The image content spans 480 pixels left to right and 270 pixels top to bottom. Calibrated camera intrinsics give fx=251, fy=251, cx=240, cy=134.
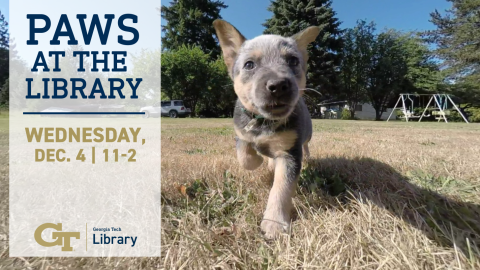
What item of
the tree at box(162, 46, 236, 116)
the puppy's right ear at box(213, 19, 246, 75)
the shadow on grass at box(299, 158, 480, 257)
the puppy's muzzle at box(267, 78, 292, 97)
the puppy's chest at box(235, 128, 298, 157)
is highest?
the tree at box(162, 46, 236, 116)

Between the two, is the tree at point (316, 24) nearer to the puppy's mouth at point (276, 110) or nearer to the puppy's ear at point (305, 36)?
the puppy's ear at point (305, 36)

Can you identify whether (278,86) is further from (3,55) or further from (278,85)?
(3,55)

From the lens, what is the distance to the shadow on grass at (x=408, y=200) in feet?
5.19

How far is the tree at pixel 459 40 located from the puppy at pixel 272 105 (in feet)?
118

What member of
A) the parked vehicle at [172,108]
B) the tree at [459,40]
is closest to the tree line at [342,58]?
the tree at [459,40]

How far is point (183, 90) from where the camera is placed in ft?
111

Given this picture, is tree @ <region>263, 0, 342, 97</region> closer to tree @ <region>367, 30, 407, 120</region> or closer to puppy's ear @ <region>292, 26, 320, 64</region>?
tree @ <region>367, 30, 407, 120</region>

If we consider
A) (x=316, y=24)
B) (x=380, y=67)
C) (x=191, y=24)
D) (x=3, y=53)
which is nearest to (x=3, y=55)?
(x=3, y=53)

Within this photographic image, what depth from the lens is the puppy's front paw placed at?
1751mm

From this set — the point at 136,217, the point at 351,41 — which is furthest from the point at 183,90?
the point at 136,217

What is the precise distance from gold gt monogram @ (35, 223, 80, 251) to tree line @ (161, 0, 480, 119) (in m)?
25.1

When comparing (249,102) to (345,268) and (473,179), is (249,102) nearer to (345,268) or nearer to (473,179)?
(345,268)

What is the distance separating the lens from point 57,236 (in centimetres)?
170

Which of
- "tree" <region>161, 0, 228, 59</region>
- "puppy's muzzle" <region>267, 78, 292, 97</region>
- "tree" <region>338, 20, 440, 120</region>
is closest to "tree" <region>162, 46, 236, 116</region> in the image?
"tree" <region>161, 0, 228, 59</region>
